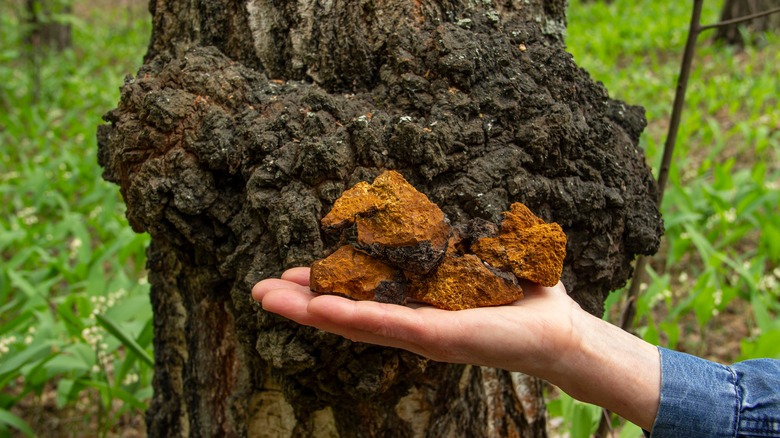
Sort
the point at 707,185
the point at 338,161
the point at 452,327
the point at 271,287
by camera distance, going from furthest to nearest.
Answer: the point at 707,185 → the point at 338,161 → the point at 271,287 → the point at 452,327

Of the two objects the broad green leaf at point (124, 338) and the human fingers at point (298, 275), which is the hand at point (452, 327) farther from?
the broad green leaf at point (124, 338)

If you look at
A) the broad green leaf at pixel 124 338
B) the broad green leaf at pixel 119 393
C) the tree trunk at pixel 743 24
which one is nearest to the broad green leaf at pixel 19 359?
the broad green leaf at pixel 119 393

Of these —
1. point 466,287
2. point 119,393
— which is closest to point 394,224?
point 466,287

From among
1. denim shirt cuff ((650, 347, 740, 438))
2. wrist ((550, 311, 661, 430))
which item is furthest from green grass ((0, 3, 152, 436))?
denim shirt cuff ((650, 347, 740, 438))

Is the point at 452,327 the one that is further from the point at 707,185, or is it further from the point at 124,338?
the point at 707,185

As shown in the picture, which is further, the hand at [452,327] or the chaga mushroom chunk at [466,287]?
the chaga mushroom chunk at [466,287]
